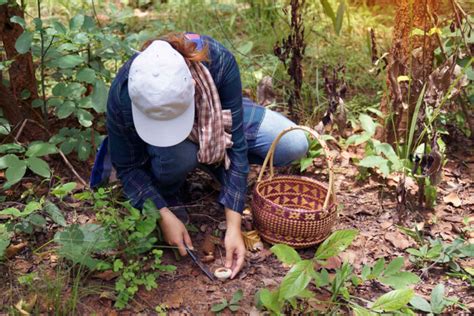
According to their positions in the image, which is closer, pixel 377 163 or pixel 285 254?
pixel 285 254

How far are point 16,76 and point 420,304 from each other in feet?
6.04

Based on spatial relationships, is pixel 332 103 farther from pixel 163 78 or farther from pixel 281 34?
pixel 281 34

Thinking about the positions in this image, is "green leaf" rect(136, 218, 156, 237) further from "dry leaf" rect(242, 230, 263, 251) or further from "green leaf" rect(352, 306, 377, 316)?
"green leaf" rect(352, 306, 377, 316)

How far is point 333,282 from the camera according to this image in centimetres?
182

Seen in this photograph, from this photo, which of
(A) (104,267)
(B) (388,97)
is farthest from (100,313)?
(B) (388,97)

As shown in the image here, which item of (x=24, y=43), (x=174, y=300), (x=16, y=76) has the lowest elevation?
(x=174, y=300)

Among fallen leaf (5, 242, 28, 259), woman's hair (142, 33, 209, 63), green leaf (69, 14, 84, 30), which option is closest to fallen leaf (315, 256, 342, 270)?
woman's hair (142, 33, 209, 63)

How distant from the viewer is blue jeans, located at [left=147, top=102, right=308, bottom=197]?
2002 millimetres

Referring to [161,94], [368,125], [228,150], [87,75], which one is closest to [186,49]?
[161,94]

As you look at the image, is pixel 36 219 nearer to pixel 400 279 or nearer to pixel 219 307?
pixel 219 307

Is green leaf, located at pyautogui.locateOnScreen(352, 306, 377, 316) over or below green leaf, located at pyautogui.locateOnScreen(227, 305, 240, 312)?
over

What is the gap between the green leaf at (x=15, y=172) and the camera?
6.25ft

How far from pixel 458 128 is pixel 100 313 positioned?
188cm

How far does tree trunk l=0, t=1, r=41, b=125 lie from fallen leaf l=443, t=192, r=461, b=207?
1.77 m
